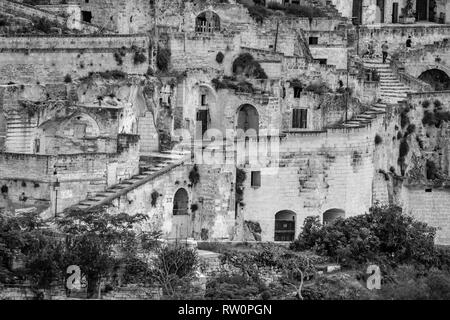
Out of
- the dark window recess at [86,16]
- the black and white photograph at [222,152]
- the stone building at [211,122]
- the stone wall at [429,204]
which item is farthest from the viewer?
the dark window recess at [86,16]

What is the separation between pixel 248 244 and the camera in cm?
9300

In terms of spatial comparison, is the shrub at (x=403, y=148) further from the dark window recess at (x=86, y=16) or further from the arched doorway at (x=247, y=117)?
the dark window recess at (x=86, y=16)

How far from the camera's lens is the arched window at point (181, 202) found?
99.4 meters

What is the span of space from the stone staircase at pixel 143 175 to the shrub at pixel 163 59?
5250mm

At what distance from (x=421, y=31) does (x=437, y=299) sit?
38259mm

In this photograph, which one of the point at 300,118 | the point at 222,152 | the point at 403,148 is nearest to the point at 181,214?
the point at 222,152

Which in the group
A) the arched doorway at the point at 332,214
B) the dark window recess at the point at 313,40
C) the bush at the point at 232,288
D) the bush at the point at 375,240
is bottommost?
the bush at the point at 232,288

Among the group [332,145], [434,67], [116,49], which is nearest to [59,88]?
[116,49]

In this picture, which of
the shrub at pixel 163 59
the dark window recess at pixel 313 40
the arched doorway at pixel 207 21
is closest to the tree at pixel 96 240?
the shrub at pixel 163 59

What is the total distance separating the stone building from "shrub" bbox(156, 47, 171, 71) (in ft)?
0.28

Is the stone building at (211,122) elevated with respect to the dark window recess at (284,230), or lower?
elevated

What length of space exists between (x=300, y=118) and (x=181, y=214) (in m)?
10.7

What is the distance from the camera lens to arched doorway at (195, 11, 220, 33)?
111 meters

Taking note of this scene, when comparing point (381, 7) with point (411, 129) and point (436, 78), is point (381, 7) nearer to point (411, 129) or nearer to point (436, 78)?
point (436, 78)
